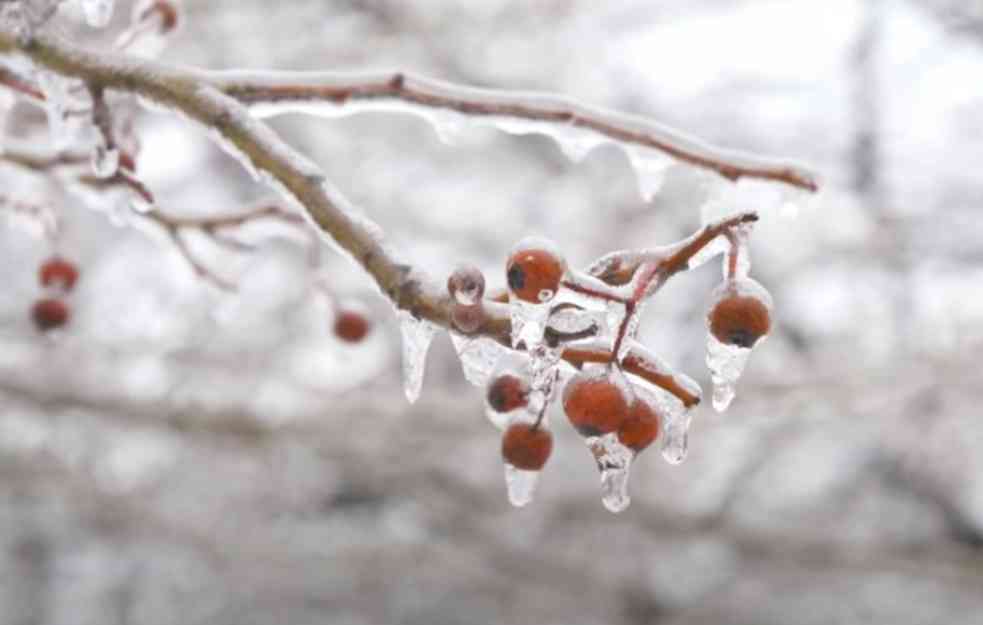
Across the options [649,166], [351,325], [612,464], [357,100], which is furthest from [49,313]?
[612,464]

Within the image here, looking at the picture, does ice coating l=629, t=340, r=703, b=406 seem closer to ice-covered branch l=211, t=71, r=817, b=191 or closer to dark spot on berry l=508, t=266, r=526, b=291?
dark spot on berry l=508, t=266, r=526, b=291

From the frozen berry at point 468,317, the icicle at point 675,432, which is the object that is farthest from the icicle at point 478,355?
the icicle at point 675,432

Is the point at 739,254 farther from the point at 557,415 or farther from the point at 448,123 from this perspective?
the point at 557,415

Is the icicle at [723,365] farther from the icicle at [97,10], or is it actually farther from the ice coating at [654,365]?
the icicle at [97,10]

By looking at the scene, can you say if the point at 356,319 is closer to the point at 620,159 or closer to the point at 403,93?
the point at 403,93

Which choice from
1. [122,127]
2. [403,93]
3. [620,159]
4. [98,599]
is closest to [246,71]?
[403,93]

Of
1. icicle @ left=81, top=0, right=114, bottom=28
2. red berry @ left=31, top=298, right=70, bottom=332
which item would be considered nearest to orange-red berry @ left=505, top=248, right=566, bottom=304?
icicle @ left=81, top=0, right=114, bottom=28
